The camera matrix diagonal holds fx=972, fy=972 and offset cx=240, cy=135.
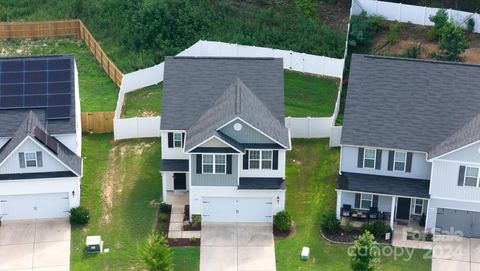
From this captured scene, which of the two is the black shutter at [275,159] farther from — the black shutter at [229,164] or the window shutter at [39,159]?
the window shutter at [39,159]

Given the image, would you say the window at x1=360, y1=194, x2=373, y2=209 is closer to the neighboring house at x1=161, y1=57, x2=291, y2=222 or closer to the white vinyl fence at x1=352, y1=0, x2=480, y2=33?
the neighboring house at x1=161, y1=57, x2=291, y2=222

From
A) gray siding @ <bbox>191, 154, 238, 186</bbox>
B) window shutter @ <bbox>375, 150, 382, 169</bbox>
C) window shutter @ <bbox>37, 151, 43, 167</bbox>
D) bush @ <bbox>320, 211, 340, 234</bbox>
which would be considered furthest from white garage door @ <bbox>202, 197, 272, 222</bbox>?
window shutter @ <bbox>37, 151, 43, 167</bbox>

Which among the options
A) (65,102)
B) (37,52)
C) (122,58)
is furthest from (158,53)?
(65,102)

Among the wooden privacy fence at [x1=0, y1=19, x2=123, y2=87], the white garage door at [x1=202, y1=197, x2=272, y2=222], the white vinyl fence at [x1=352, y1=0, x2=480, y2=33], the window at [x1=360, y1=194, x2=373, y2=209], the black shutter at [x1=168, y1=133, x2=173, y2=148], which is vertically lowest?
the white garage door at [x1=202, y1=197, x2=272, y2=222]

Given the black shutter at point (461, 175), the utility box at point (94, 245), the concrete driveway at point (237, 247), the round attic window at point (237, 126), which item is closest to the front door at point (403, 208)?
the black shutter at point (461, 175)

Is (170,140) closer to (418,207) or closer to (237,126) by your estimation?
(237,126)

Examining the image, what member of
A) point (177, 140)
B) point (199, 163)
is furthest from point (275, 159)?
point (177, 140)
